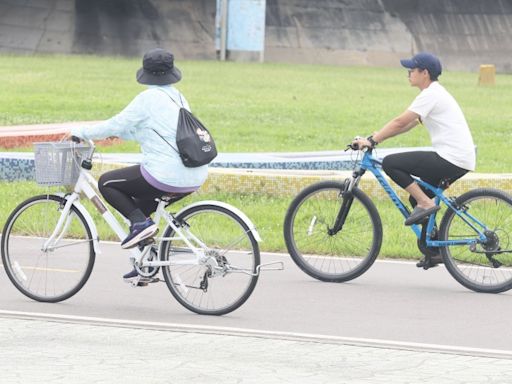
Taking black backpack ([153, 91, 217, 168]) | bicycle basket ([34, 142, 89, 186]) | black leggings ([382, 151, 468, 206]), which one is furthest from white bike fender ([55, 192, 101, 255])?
black leggings ([382, 151, 468, 206])

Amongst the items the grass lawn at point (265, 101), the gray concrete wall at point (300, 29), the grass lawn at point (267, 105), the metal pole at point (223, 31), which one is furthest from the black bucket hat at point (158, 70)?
the metal pole at point (223, 31)

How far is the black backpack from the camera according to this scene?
8820 mm

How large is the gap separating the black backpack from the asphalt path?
0.97m

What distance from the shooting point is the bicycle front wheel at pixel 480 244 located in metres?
10.1

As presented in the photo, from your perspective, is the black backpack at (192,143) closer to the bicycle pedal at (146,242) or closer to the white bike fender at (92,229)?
the bicycle pedal at (146,242)

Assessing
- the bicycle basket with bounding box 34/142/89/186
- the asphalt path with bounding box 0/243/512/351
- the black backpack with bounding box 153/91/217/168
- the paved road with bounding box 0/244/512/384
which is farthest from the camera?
the bicycle basket with bounding box 34/142/89/186

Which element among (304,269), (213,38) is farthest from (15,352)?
(213,38)

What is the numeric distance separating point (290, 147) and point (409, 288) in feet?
35.2

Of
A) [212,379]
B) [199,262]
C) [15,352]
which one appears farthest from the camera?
[199,262]

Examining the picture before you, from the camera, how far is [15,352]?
7.71 meters

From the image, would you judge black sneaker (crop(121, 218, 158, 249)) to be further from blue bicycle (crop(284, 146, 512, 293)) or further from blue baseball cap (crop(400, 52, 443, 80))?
blue baseball cap (crop(400, 52, 443, 80))

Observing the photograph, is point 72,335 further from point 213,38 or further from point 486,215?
point 213,38

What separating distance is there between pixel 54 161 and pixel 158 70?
0.85m

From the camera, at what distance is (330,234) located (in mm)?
10695
